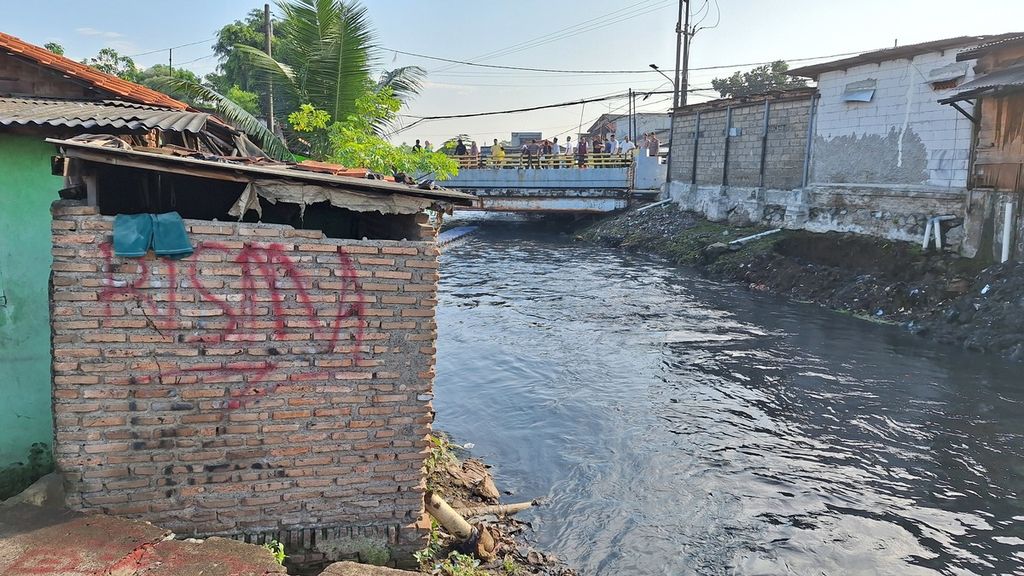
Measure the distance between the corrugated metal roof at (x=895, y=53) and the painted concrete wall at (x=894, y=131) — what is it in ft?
0.56

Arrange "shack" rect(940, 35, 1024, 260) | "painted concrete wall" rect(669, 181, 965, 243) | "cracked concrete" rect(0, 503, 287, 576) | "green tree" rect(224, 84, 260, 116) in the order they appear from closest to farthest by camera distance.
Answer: "cracked concrete" rect(0, 503, 287, 576) → "shack" rect(940, 35, 1024, 260) → "painted concrete wall" rect(669, 181, 965, 243) → "green tree" rect(224, 84, 260, 116)

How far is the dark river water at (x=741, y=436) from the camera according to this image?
249 inches

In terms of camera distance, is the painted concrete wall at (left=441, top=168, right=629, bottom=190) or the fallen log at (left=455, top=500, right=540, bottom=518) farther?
the painted concrete wall at (left=441, top=168, right=629, bottom=190)

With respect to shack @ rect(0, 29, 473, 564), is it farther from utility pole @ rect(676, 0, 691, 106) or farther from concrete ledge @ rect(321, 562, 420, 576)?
utility pole @ rect(676, 0, 691, 106)

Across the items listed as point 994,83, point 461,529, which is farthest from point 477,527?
point 994,83

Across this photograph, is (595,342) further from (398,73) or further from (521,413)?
(398,73)

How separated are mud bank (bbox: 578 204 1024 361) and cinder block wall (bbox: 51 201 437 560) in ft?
36.2

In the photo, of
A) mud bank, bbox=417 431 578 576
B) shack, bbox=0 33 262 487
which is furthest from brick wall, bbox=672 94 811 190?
shack, bbox=0 33 262 487

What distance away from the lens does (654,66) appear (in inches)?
1248

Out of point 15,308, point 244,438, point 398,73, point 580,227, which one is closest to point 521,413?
point 244,438

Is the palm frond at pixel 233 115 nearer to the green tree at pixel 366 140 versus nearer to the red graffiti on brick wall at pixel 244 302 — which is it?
the green tree at pixel 366 140

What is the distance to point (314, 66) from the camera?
13.2 metres

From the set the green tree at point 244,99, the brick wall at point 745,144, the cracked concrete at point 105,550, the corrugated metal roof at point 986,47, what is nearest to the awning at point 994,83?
the corrugated metal roof at point 986,47

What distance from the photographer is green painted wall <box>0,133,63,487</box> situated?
17.4 ft
